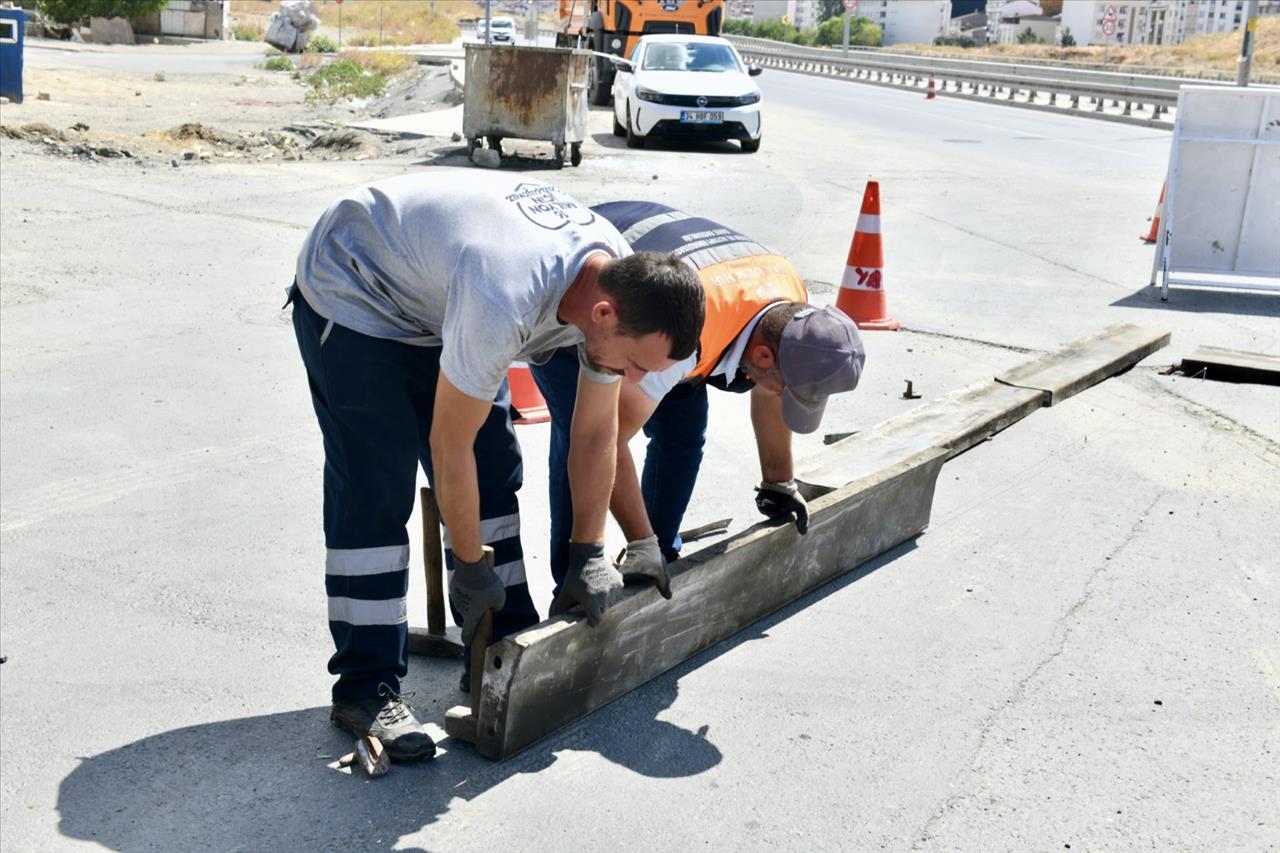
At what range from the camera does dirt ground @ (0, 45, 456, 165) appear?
1593cm

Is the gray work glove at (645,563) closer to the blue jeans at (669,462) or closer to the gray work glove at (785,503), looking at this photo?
the blue jeans at (669,462)

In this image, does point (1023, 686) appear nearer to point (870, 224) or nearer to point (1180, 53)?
point (870, 224)

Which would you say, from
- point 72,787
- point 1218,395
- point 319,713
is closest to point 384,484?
point 319,713

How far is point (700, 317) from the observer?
116 inches

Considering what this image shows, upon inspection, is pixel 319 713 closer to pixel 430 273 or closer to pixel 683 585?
pixel 683 585

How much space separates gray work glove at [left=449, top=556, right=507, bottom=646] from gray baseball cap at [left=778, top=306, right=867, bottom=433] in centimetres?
101

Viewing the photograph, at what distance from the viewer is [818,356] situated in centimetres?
361

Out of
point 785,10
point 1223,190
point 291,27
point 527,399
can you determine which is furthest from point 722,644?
point 785,10

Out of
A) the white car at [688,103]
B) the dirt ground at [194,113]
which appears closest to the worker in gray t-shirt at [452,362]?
the dirt ground at [194,113]

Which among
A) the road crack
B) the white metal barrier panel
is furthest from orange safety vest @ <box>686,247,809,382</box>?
the white metal barrier panel

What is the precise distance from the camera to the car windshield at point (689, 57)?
63.1ft

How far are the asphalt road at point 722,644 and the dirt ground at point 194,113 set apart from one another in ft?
25.8

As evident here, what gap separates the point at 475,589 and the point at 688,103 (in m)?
15.6

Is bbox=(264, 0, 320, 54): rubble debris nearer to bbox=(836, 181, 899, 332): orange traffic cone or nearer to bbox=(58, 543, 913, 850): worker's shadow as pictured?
bbox=(836, 181, 899, 332): orange traffic cone
